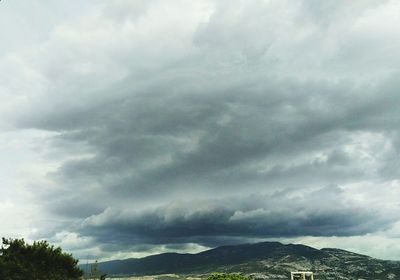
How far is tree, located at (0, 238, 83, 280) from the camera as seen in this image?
81.1m

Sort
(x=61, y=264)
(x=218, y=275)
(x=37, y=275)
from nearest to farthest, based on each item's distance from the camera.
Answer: (x=37, y=275) < (x=61, y=264) < (x=218, y=275)

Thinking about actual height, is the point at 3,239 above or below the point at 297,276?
above

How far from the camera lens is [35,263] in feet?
283

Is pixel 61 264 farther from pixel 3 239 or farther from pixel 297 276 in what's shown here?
pixel 297 276

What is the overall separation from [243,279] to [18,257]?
58.7 meters

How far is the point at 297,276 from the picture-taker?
4402 inches

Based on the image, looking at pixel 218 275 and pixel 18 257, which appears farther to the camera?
pixel 218 275

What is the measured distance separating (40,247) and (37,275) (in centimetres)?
572

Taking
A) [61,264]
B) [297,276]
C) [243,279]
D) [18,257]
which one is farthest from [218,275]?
[18,257]

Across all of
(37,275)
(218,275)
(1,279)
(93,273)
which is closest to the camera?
(93,273)

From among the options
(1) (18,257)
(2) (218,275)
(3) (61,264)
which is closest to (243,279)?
(2) (218,275)

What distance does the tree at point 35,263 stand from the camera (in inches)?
3194

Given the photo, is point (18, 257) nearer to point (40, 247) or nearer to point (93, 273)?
point (40, 247)

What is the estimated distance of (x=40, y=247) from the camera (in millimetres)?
87812
